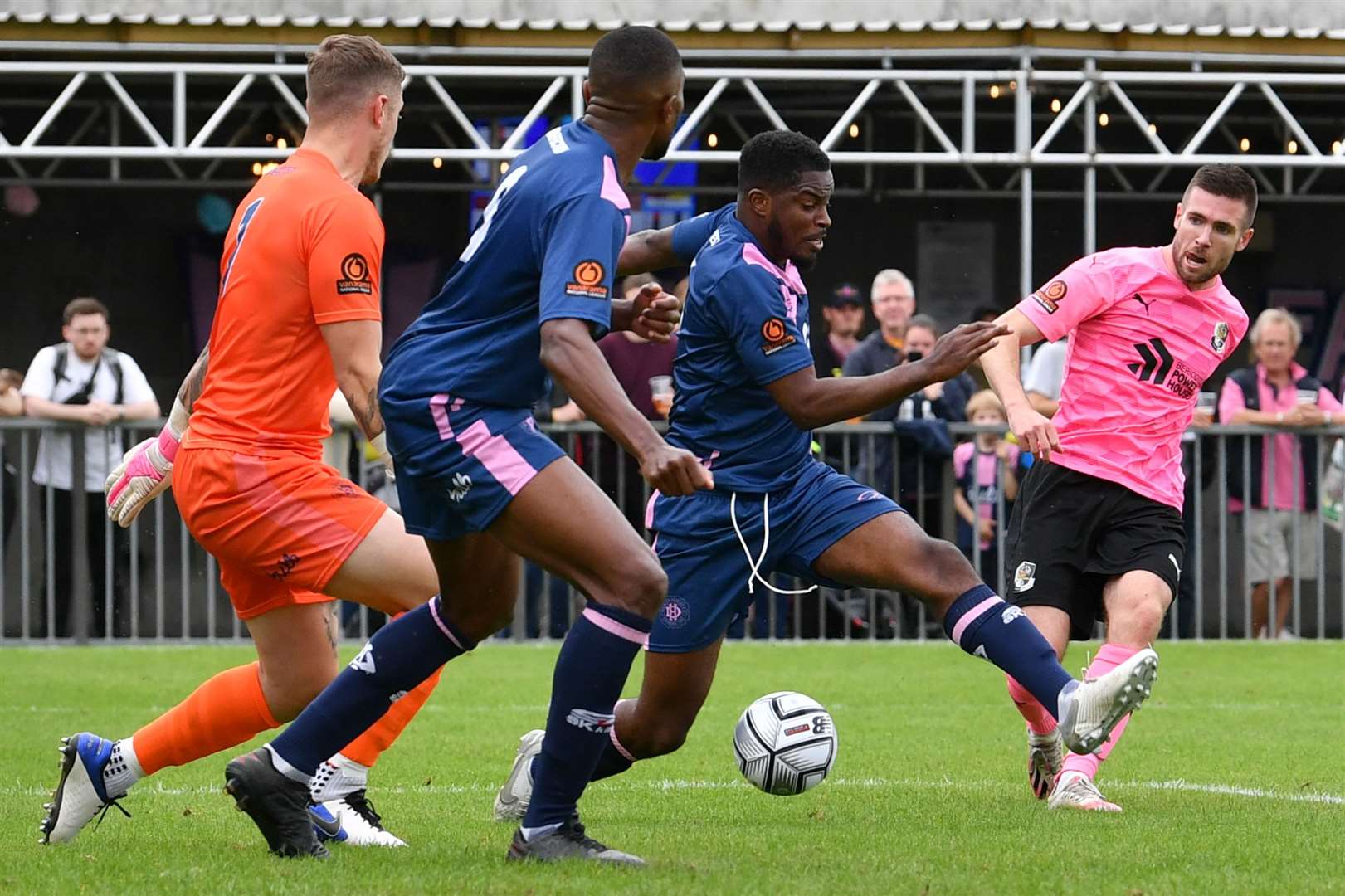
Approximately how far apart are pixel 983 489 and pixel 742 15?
4.23 meters

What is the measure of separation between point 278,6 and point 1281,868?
1183 cm

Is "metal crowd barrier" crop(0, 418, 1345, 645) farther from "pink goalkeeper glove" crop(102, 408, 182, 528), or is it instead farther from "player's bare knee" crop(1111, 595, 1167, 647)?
"pink goalkeeper glove" crop(102, 408, 182, 528)

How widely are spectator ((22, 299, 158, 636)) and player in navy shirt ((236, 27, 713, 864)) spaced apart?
8347 millimetres

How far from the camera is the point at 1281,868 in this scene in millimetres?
5465

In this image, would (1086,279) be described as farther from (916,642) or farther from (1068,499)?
(916,642)

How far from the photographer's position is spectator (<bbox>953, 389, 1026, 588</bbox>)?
13891mm

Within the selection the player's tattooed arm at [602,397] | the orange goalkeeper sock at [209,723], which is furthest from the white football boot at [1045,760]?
the orange goalkeeper sock at [209,723]

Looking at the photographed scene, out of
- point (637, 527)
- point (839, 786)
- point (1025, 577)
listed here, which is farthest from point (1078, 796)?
point (637, 527)

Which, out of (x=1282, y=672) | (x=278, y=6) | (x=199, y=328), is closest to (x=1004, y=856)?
(x=1282, y=672)

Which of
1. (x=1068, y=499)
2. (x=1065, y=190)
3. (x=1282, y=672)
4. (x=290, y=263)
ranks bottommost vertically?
(x=1282, y=672)

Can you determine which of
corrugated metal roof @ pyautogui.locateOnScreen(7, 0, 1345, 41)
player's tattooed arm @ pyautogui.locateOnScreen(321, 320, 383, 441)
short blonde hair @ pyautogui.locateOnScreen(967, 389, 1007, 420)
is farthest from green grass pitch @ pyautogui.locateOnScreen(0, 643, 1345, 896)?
corrugated metal roof @ pyautogui.locateOnScreen(7, 0, 1345, 41)

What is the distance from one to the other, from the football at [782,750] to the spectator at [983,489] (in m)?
7.31

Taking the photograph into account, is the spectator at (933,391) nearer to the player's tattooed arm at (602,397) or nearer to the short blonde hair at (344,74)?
the short blonde hair at (344,74)

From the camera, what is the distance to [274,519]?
588 centimetres
